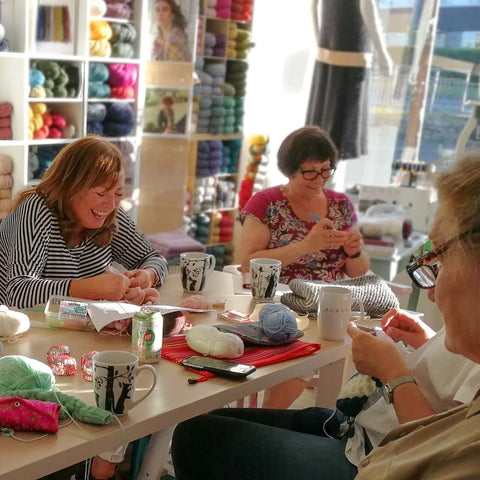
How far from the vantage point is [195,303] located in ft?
6.56

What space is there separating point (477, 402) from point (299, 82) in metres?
4.41

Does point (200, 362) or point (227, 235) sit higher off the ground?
point (200, 362)

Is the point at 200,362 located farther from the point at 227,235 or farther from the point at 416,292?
the point at 227,235

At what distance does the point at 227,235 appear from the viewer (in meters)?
5.58

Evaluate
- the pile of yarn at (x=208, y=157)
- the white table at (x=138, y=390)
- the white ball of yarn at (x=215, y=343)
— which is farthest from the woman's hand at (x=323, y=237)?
the pile of yarn at (x=208, y=157)

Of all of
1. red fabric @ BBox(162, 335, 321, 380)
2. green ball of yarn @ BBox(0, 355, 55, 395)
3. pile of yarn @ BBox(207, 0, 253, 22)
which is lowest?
red fabric @ BBox(162, 335, 321, 380)

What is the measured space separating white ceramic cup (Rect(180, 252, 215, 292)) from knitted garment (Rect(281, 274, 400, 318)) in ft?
0.79

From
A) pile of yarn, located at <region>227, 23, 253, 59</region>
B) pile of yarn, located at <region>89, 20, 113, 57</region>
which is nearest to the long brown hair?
pile of yarn, located at <region>89, 20, 113, 57</region>

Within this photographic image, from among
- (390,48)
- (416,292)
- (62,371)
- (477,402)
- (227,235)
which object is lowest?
(227,235)

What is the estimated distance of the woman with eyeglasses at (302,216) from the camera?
2.73 metres

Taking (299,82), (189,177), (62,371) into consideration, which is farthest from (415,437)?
(299,82)

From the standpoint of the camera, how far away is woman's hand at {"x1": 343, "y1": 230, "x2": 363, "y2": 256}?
2.61 m

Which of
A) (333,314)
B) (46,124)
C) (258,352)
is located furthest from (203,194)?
(258,352)

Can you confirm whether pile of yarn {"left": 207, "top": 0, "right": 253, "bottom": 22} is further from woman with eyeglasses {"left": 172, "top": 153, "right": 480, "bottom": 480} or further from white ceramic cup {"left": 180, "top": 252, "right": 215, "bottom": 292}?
woman with eyeglasses {"left": 172, "top": 153, "right": 480, "bottom": 480}
